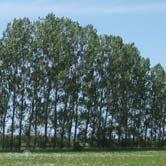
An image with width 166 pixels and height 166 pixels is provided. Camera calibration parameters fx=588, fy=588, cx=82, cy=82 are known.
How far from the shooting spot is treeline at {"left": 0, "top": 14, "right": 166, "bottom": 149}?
82312 mm

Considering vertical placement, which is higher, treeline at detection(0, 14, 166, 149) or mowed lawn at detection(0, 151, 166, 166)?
treeline at detection(0, 14, 166, 149)

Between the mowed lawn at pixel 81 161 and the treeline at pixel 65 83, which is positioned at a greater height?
the treeline at pixel 65 83

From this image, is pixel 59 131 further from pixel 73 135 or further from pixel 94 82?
pixel 94 82

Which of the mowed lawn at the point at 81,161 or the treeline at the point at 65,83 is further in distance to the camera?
the treeline at the point at 65,83

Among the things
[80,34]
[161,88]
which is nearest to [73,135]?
[80,34]

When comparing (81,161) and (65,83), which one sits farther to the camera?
(65,83)

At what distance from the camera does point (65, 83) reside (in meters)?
85.1

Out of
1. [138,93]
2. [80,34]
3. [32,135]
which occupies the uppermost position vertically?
[80,34]

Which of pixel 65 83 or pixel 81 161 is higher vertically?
pixel 65 83

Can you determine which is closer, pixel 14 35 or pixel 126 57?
pixel 14 35

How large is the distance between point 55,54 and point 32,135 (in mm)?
12364

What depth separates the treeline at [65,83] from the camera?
3241 inches

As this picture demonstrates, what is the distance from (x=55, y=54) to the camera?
83.9 m

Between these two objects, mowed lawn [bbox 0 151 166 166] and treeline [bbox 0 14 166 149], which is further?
treeline [bbox 0 14 166 149]
